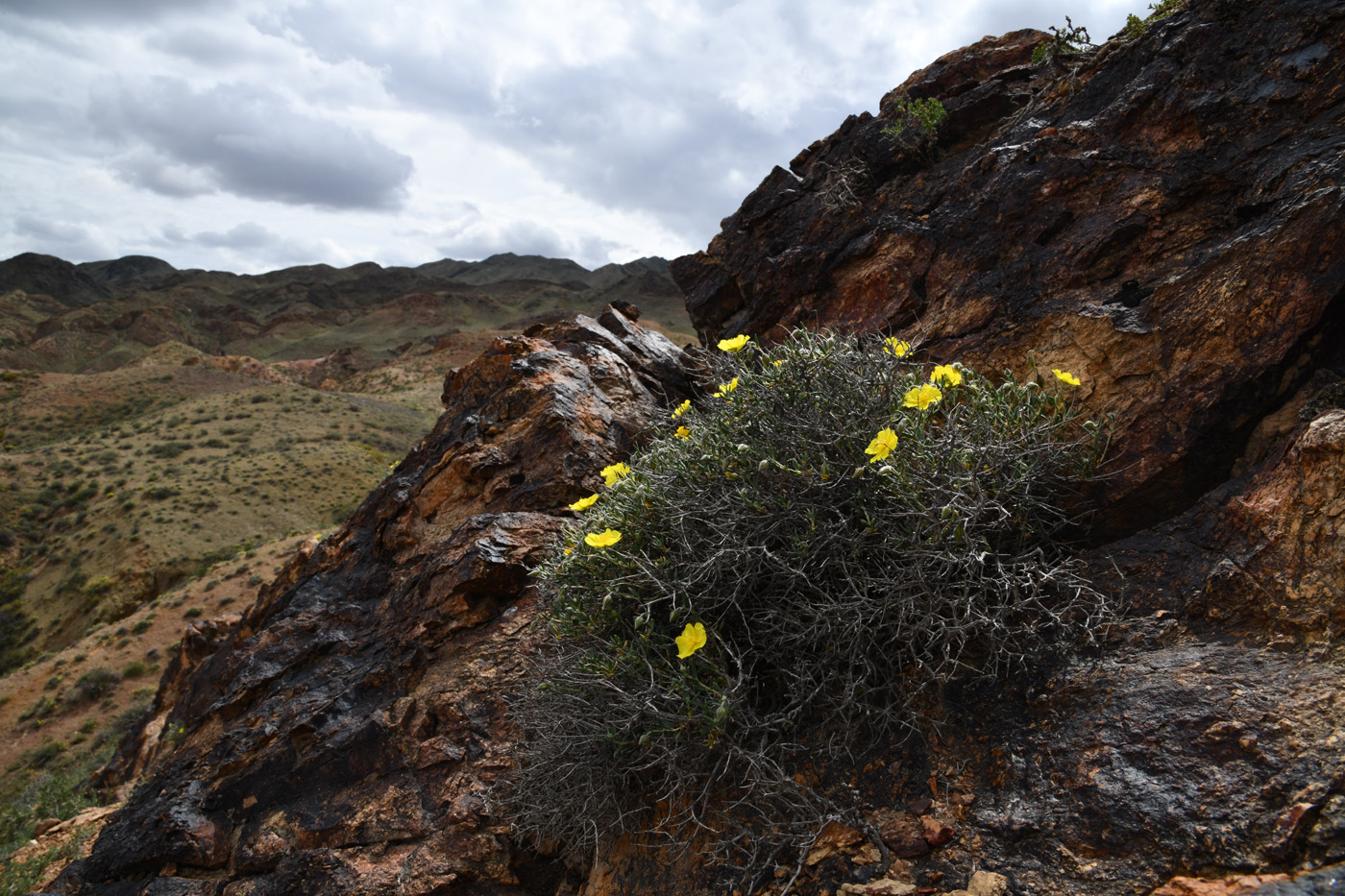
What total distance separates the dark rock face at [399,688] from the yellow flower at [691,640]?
146 cm

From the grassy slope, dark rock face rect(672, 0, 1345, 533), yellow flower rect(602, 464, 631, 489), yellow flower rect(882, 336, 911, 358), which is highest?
dark rock face rect(672, 0, 1345, 533)

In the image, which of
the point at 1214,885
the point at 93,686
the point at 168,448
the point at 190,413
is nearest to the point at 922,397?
the point at 1214,885

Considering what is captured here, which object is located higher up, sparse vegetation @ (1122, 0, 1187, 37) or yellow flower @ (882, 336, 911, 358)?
sparse vegetation @ (1122, 0, 1187, 37)

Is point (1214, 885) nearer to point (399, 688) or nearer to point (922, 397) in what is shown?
point (922, 397)

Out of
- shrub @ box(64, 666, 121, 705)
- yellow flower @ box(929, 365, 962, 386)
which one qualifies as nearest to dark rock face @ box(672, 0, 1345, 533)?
yellow flower @ box(929, 365, 962, 386)

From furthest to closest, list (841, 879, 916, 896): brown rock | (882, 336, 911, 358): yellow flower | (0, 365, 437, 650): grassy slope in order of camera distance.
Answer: (0, 365, 437, 650): grassy slope → (882, 336, 911, 358): yellow flower → (841, 879, 916, 896): brown rock

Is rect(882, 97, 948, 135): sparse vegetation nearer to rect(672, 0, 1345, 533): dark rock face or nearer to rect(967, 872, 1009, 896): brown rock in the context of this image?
rect(672, 0, 1345, 533): dark rock face

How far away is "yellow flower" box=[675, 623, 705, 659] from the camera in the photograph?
6.56 ft

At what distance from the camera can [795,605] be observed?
219 centimetres

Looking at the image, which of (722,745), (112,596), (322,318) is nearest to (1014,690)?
(722,745)

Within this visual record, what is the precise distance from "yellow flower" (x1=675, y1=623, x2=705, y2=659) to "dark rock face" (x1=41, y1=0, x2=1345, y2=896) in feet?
2.28

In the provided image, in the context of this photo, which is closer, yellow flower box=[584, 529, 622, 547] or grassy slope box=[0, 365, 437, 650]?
yellow flower box=[584, 529, 622, 547]

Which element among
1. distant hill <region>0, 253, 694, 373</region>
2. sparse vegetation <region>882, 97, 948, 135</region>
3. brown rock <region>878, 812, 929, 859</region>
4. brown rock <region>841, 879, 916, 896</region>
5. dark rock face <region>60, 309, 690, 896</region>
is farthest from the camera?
distant hill <region>0, 253, 694, 373</region>

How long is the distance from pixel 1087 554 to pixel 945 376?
820mm
